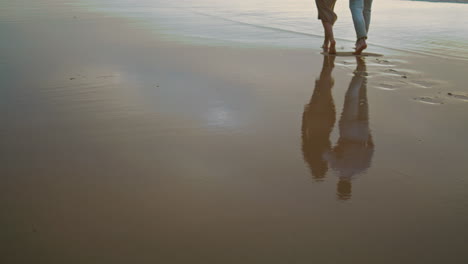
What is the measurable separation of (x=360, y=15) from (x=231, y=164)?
3705mm

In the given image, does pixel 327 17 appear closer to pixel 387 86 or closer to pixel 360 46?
pixel 360 46

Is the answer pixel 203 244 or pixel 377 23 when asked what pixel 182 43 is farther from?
pixel 203 244

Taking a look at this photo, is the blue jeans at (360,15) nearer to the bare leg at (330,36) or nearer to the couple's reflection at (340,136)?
the bare leg at (330,36)

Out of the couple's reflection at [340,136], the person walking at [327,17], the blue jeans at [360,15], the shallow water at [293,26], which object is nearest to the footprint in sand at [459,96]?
the couple's reflection at [340,136]

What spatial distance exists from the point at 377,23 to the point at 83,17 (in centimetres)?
497

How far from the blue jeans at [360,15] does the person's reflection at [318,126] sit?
1.43 m

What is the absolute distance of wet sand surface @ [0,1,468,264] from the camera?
5.46 feet

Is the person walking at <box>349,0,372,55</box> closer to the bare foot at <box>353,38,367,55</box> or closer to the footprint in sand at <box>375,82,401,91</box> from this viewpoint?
the bare foot at <box>353,38,367,55</box>

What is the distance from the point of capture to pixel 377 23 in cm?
761

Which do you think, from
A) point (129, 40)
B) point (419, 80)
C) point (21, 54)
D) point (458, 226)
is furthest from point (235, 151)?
point (129, 40)

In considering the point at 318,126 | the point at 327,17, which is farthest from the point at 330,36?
the point at 318,126

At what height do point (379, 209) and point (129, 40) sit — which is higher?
point (129, 40)

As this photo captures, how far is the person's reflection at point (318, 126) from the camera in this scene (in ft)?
7.71

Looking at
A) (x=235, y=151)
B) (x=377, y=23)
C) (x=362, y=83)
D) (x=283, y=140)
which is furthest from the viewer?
(x=377, y=23)
